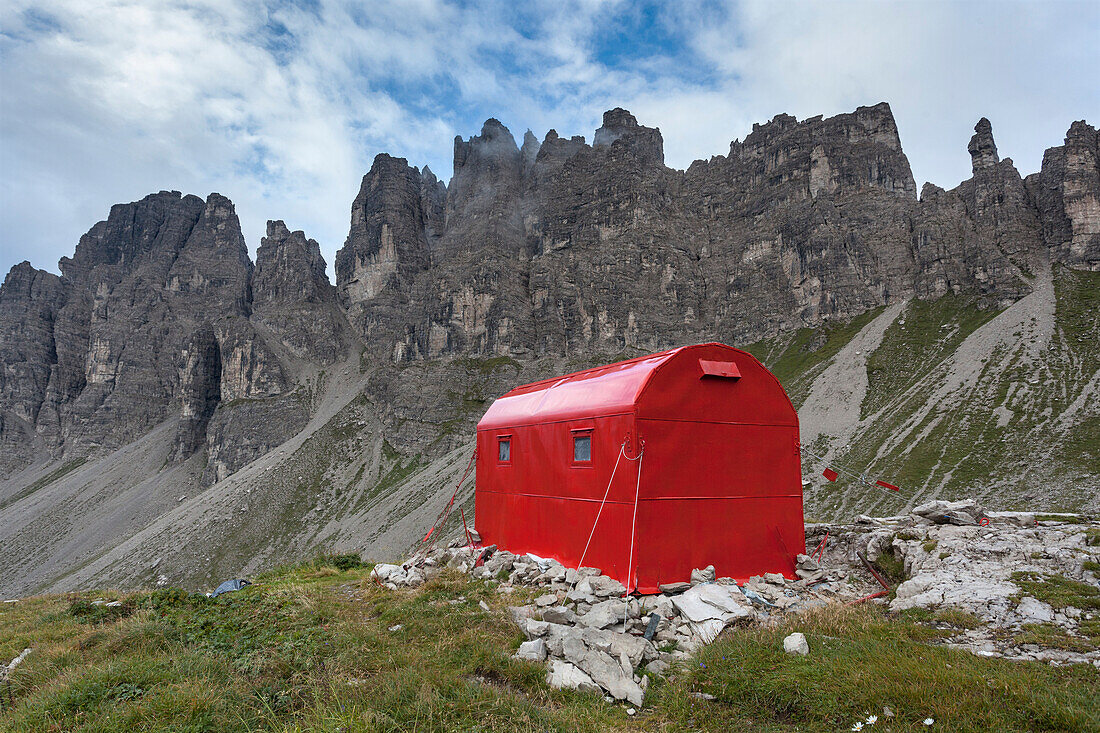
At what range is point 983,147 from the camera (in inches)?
4582

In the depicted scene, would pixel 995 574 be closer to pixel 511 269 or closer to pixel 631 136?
pixel 511 269

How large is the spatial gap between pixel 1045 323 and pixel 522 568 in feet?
310

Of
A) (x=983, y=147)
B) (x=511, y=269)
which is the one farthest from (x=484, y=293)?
(x=983, y=147)

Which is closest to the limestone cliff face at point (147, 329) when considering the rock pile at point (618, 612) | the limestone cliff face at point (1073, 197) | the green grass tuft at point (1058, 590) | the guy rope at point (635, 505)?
the rock pile at point (618, 612)

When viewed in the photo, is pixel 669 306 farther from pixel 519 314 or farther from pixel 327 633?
pixel 327 633

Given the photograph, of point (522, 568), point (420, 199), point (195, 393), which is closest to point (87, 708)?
point (522, 568)

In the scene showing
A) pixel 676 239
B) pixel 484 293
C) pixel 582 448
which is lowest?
pixel 582 448

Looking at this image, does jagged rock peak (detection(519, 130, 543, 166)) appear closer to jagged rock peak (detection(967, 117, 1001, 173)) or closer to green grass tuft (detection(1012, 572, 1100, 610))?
jagged rock peak (detection(967, 117, 1001, 173))

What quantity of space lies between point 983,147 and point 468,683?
497 feet

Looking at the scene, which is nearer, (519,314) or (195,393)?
(519,314)

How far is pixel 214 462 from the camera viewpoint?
126 meters

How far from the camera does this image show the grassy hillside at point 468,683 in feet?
19.1

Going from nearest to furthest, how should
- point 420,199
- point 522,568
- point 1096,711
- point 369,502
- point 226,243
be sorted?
point 1096,711 → point 522,568 → point 369,502 → point 420,199 → point 226,243

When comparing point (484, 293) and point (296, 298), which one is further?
point (296, 298)
